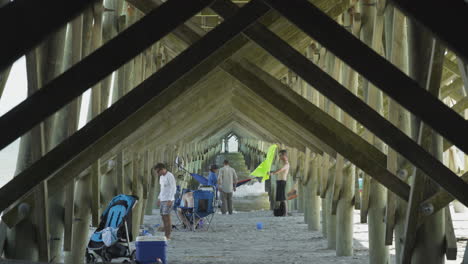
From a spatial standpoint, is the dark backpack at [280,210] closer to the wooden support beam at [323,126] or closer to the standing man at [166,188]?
→ the standing man at [166,188]

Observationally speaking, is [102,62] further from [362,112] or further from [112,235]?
[112,235]

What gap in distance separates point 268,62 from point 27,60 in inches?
280

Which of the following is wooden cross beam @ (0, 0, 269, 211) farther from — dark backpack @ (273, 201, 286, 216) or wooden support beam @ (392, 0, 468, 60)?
dark backpack @ (273, 201, 286, 216)

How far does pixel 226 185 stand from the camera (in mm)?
19031

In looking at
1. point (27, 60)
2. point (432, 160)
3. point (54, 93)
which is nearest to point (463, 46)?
point (54, 93)

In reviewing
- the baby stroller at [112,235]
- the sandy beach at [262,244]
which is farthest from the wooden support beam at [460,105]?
the baby stroller at [112,235]

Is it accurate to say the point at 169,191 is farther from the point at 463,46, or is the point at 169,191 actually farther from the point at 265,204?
the point at 265,204

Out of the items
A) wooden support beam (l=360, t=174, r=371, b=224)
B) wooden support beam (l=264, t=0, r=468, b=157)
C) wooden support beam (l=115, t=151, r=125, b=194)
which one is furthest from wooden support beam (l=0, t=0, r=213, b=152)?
wooden support beam (l=115, t=151, r=125, b=194)

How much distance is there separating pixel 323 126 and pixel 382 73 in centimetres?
287

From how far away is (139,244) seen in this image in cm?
828

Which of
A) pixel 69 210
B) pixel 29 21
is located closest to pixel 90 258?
pixel 69 210

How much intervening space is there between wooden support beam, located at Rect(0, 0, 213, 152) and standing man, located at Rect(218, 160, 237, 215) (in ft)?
51.2

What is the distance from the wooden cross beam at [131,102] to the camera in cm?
530

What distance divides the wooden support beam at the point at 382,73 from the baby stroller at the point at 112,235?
16.5 feet
